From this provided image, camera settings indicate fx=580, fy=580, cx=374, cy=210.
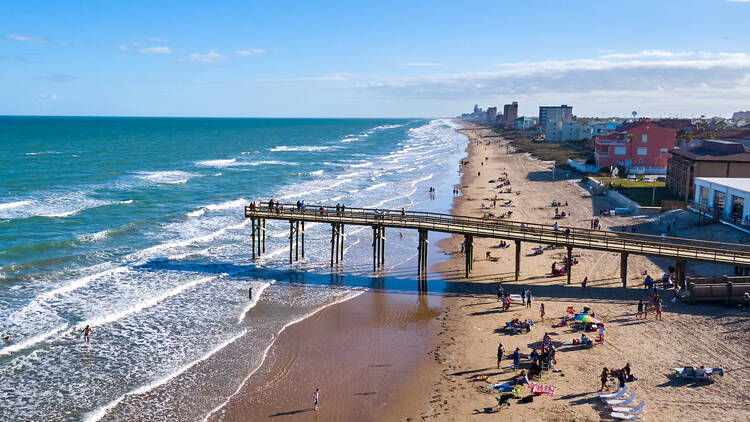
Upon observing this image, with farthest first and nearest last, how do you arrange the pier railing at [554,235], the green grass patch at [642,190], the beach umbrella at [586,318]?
the green grass patch at [642,190], the pier railing at [554,235], the beach umbrella at [586,318]

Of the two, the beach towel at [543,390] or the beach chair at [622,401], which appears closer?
the beach chair at [622,401]

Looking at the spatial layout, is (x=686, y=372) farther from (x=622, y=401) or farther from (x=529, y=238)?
(x=529, y=238)

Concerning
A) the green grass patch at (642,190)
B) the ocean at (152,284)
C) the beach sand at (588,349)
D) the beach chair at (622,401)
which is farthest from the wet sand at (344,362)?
the green grass patch at (642,190)

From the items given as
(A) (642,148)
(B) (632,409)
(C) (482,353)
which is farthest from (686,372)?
(A) (642,148)

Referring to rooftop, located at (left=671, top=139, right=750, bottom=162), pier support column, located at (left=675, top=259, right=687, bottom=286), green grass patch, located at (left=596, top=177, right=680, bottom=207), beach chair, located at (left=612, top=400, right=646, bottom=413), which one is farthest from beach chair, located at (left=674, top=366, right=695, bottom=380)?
rooftop, located at (left=671, top=139, right=750, bottom=162)

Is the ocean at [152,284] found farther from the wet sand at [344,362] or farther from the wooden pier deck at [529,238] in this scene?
the wooden pier deck at [529,238]

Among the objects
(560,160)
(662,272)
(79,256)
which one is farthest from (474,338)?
(560,160)

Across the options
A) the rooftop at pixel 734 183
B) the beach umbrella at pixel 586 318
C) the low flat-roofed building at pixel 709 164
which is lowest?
the beach umbrella at pixel 586 318
